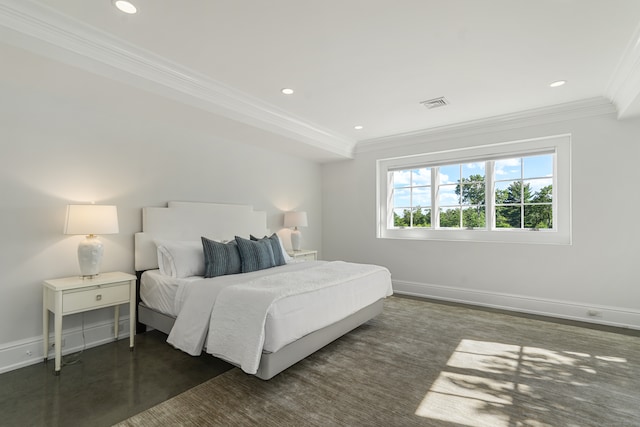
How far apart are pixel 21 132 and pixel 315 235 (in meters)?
4.33

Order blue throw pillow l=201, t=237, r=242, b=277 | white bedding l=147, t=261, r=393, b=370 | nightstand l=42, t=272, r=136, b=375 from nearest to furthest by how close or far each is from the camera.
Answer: white bedding l=147, t=261, r=393, b=370
nightstand l=42, t=272, r=136, b=375
blue throw pillow l=201, t=237, r=242, b=277

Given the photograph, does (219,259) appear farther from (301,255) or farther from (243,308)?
(301,255)

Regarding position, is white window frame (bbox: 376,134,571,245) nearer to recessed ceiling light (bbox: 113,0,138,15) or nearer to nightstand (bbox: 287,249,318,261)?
nightstand (bbox: 287,249,318,261)

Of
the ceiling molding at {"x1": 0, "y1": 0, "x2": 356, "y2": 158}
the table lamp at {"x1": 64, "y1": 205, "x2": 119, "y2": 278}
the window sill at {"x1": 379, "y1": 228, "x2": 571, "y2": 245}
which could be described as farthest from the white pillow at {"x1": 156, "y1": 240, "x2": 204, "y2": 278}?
the window sill at {"x1": 379, "y1": 228, "x2": 571, "y2": 245}

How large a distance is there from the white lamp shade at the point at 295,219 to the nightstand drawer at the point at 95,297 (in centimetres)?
266

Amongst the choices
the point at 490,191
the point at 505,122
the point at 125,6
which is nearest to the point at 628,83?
the point at 505,122

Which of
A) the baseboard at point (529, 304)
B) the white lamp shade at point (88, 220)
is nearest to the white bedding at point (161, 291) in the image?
the white lamp shade at point (88, 220)

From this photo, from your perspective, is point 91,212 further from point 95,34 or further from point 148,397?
point 148,397

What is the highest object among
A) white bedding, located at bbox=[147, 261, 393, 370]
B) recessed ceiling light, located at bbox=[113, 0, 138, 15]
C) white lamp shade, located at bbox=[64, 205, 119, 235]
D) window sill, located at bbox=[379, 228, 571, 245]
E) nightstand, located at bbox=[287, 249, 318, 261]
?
recessed ceiling light, located at bbox=[113, 0, 138, 15]

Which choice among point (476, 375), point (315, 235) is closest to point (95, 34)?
point (476, 375)

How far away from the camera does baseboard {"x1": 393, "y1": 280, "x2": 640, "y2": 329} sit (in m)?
3.57

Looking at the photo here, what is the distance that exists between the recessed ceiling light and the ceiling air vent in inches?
116

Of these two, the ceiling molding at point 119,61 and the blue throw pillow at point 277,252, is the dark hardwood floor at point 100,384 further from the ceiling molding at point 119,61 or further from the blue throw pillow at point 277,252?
the ceiling molding at point 119,61

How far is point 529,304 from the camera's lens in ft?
13.5
